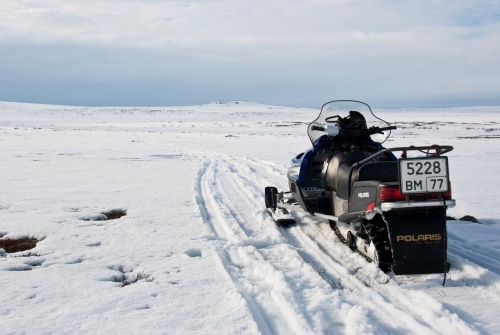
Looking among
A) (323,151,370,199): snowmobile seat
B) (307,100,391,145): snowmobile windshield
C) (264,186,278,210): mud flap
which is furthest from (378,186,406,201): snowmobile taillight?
(264,186,278,210): mud flap

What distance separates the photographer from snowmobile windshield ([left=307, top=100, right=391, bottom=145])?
6.79 metres

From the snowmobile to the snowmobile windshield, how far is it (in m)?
0.01

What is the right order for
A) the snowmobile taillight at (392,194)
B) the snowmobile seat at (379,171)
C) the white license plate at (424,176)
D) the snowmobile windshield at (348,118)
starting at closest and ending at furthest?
1. the white license plate at (424,176)
2. the snowmobile taillight at (392,194)
3. the snowmobile seat at (379,171)
4. the snowmobile windshield at (348,118)

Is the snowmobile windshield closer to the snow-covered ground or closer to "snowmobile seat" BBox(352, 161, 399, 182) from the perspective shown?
the snow-covered ground

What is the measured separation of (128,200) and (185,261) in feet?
14.0

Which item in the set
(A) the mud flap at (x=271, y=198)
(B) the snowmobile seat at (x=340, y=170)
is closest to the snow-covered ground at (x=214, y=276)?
(A) the mud flap at (x=271, y=198)

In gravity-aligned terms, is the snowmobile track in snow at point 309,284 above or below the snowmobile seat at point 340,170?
below

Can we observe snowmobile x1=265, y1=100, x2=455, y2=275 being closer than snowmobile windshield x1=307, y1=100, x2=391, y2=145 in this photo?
Yes

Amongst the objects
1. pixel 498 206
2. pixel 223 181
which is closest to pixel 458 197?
pixel 498 206

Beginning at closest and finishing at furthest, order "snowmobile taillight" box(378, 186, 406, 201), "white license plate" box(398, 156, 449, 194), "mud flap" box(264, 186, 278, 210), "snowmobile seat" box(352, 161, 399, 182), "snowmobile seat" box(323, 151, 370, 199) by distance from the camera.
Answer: "white license plate" box(398, 156, 449, 194) < "snowmobile taillight" box(378, 186, 406, 201) < "snowmobile seat" box(352, 161, 399, 182) < "snowmobile seat" box(323, 151, 370, 199) < "mud flap" box(264, 186, 278, 210)

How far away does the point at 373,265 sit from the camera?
198 inches

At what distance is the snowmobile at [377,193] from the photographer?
174 inches

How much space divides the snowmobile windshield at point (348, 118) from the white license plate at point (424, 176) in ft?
7.85

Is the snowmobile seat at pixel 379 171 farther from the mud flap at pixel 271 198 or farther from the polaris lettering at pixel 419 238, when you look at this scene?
the mud flap at pixel 271 198
